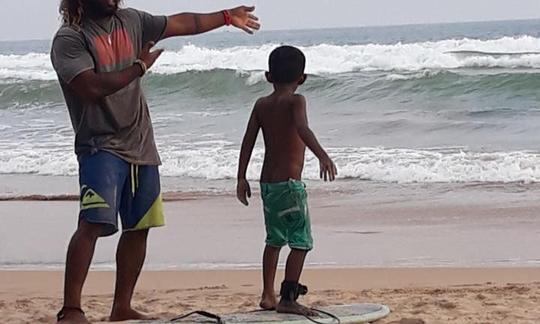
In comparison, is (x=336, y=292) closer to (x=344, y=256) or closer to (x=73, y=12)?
(x=344, y=256)

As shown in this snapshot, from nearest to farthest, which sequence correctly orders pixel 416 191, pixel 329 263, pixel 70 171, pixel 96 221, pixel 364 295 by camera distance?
1. pixel 96 221
2. pixel 364 295
3. pixel 329 263
4. pixel 416 191
5. pixel 70 171

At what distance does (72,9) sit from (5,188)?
24.2 feet

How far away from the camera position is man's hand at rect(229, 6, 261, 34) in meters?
4.36

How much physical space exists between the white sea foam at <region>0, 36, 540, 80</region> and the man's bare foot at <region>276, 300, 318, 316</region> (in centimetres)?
1793

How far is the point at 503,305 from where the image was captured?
509 centimetres

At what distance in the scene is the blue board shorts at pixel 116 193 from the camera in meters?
4.04

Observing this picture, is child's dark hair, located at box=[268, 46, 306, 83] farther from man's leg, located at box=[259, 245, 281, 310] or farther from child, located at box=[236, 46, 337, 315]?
man's leg, located at box=[259, 245, 281, 310]

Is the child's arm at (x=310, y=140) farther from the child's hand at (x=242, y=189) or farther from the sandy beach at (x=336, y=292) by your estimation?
the sandy beach at (x=336, y=292)

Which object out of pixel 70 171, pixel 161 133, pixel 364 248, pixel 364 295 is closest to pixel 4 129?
pixel 161 133

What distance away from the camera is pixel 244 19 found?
14.4 ft

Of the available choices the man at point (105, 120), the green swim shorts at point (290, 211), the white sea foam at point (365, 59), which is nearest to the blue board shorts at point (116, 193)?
the man at point (105, 120)

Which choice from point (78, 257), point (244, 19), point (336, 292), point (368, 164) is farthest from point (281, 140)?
point (368, 164)

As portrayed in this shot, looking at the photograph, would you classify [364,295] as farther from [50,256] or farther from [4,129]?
[4,129]

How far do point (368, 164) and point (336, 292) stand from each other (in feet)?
18.9
